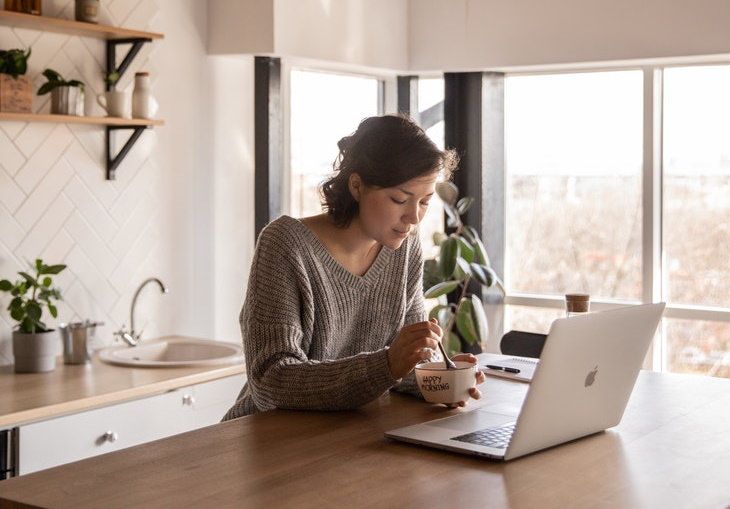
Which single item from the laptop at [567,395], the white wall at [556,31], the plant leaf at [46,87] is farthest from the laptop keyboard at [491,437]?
the white wall at [556,31]

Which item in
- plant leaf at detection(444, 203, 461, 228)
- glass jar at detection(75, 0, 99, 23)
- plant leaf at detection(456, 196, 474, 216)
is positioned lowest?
plant leaf at detection(444, 203, 461, 228)

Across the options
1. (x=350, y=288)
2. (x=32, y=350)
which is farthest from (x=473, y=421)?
(x=32, y=350)

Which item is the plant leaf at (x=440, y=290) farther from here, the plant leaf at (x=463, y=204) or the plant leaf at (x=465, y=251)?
the plant leaf at (x=463, y=204)

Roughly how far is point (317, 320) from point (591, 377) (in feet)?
2.30

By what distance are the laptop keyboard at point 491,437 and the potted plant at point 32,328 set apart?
1.78 metres

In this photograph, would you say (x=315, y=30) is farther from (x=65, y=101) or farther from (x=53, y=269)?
(x=53, y=269)

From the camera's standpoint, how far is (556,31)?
13.1 ft

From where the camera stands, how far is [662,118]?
13.3 feet

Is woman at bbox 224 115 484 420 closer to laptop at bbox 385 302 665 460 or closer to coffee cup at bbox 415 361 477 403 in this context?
coffee cup at bbox 415 361 477 403

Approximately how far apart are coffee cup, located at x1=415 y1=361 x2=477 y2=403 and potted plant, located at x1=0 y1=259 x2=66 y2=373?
5.08 ft

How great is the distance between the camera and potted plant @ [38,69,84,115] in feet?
10.9

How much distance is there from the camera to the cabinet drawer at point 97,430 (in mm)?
2748

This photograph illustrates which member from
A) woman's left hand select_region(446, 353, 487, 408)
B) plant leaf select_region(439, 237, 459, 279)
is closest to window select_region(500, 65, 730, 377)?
plant leaf select_region(439, 237, 459, 279)

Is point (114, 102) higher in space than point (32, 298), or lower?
higher
